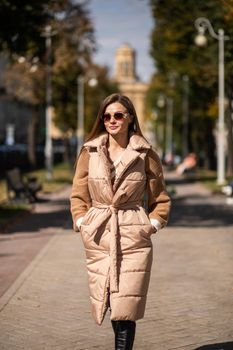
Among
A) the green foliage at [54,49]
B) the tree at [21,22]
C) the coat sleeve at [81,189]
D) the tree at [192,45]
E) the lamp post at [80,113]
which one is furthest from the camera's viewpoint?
the lamp post at [80,113]

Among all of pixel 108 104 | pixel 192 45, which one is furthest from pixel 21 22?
pixel 192 45

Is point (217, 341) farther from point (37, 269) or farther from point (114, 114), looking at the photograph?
point (37, 269)

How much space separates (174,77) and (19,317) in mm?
53311

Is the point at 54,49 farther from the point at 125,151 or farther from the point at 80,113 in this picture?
the point at 125,151

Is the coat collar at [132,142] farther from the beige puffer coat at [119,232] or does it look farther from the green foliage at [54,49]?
the green foliage at [54,49]

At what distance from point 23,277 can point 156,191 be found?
4.82 meters

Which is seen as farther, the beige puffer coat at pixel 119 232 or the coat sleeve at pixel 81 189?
the coat sleeve at pixel 81 189

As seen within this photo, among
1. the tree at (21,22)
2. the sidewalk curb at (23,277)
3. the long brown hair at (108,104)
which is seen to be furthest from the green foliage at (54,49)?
the long brown hair at (108,104)

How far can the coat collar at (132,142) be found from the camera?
5957mm

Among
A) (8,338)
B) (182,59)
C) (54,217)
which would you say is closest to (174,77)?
(182,59)

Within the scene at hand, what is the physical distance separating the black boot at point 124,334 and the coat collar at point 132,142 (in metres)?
1.13

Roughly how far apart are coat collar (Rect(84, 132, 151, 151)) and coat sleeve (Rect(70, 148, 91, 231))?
3.3 inches

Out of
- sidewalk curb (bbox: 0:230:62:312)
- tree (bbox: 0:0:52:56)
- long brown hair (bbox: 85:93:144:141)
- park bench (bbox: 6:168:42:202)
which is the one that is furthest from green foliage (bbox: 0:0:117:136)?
long brown hair (bbox: 85:93:144:141)

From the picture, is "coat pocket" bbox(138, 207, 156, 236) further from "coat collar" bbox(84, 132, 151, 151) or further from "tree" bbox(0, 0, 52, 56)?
"tree" bbox(0, 0, 52, 56)
